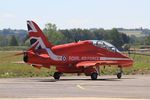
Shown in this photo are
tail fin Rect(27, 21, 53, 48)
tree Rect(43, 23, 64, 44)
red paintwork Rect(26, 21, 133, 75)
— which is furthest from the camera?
tree Rect(43, 23, 64, 44)

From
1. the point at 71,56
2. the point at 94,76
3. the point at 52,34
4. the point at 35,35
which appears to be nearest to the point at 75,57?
the point at 71,56

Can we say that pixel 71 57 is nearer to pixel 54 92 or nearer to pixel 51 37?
pixel 54 92

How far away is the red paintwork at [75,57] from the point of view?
35.3m

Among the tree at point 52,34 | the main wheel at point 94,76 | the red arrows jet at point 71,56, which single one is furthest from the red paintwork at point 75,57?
the tree at point 52,34

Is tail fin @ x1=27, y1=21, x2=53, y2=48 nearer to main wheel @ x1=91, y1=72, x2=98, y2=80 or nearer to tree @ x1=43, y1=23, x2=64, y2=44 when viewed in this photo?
main wheel @ x1=91, y1=72, x2=98, y2=80

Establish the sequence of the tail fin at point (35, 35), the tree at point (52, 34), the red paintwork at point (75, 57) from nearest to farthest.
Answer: the red paintwork at point (75, 57)
the tail fin at point (35, 35)
the tree at point (52, 34)

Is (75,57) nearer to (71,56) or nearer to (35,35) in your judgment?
(71,56)

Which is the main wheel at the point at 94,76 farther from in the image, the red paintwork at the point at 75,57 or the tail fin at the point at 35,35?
the tail fin at the point at 35,35

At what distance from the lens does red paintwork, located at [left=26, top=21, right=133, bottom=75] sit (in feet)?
116

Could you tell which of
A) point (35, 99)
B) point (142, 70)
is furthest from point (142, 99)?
point (142, 70)

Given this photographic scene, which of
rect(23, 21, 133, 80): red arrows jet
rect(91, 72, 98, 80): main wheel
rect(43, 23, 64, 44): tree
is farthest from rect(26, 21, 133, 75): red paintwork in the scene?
rect(43, 23, 64, 44): tree

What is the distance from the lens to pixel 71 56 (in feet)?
119

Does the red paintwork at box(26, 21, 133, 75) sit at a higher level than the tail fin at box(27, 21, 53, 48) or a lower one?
lower

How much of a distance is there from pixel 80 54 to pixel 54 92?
40.4 ft
